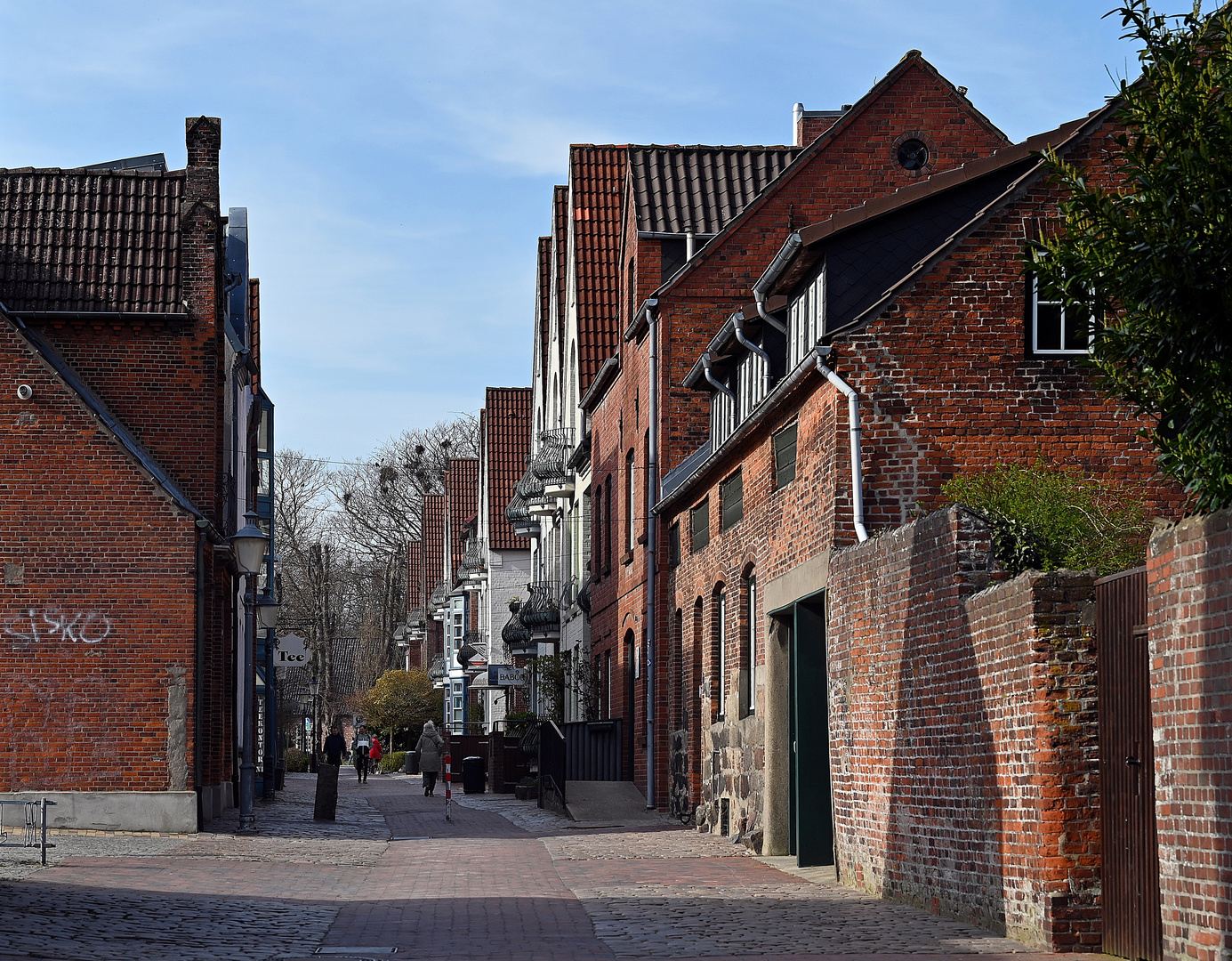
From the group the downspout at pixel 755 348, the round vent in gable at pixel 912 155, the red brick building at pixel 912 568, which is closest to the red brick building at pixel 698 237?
the round vent in gable at pixel 912 155

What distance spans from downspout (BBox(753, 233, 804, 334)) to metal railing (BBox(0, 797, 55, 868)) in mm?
Result: 8931

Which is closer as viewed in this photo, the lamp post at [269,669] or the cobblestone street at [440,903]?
the cobblestone street at [440,903]

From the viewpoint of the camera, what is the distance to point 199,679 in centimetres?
2162

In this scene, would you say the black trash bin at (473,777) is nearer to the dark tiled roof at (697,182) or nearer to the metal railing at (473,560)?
the dark tiled roof at (697,182)

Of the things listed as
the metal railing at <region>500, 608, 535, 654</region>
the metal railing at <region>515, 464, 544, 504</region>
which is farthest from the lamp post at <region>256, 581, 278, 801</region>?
the metal railing at <region>500, 608, 535, 654</region>

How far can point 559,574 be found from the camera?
39531 mm

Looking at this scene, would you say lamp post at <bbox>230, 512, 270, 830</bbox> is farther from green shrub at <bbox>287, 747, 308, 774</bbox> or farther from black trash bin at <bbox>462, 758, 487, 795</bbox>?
green shrub at <bbox>287, 747, 308, 774</bbox>

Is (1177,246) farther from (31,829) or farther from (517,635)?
(517,635)

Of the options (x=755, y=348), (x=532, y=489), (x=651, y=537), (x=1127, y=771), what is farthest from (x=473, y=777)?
(x=1127, y=771)

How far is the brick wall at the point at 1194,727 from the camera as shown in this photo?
25.3 feet

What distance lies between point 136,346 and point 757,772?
11751 mm

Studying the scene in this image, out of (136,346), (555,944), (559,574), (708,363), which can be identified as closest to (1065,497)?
(555,944)

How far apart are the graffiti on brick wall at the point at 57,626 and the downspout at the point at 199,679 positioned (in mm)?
1199

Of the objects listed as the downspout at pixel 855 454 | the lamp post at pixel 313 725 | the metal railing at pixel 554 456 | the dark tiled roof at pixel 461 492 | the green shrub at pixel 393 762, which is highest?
the dark tiled roof at pixel 461 492
